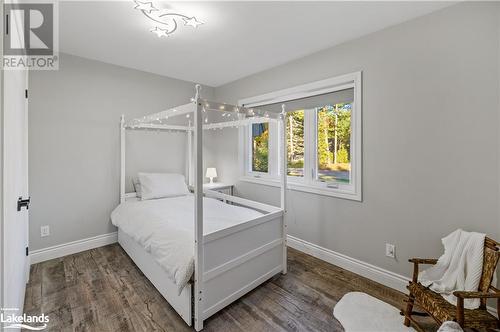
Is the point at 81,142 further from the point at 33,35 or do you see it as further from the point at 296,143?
the point at 296,143

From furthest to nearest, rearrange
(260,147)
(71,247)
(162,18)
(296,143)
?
(260,147) < (296,143) < (71,247) < (162,18)

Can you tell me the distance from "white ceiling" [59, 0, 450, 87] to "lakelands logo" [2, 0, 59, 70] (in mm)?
96

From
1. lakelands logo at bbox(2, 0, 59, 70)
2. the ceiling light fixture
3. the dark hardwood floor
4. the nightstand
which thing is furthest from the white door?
the nightstand

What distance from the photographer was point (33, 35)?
234 cm

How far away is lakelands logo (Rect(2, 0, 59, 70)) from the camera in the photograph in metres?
1.57

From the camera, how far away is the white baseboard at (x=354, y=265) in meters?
2.27

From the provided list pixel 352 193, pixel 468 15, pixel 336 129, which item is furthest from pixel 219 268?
pixel 468 15

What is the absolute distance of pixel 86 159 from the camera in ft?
10.1

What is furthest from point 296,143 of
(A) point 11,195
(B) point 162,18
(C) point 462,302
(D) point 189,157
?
(A) point 11,195

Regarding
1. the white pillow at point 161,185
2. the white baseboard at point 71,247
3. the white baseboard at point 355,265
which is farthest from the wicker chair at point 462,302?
the white baseboard at point 71,247

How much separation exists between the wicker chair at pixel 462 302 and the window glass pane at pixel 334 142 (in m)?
1.28

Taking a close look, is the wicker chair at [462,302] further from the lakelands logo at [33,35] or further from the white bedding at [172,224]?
the lakelands logo at [33,35]

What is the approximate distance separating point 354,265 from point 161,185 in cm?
268

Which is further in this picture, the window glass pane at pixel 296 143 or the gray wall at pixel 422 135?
the window glass pane at pixel 296 143
